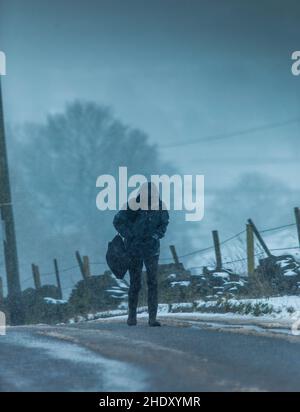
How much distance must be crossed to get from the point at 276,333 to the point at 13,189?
44504 millimetres

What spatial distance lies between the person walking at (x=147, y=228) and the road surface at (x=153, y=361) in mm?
1517

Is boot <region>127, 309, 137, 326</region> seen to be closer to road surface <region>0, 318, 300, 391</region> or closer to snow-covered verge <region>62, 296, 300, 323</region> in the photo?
snow-covered verge <region>62, 296, 300, 323</region>

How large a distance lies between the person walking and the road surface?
4.98ft

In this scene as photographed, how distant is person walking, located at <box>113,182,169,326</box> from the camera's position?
1144 cm

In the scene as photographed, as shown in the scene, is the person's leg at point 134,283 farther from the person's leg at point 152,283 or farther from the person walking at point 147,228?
the person's leg at point 152,283

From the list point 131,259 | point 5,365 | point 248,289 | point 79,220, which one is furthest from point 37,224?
point 5,365

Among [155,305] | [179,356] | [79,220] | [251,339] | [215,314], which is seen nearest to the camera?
[179,356]

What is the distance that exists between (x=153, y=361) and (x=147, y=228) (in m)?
4.55

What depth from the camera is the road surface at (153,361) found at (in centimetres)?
605

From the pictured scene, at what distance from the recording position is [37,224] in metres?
51.7

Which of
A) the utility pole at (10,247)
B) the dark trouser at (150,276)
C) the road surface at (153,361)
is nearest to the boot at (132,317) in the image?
the dark trouser at (150,276)

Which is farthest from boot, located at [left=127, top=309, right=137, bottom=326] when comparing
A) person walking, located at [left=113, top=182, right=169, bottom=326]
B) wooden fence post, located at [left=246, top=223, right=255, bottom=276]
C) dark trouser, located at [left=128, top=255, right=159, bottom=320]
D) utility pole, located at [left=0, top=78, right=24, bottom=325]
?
utility pole, located at [left=0, top=78, right=24, bottom=325]
